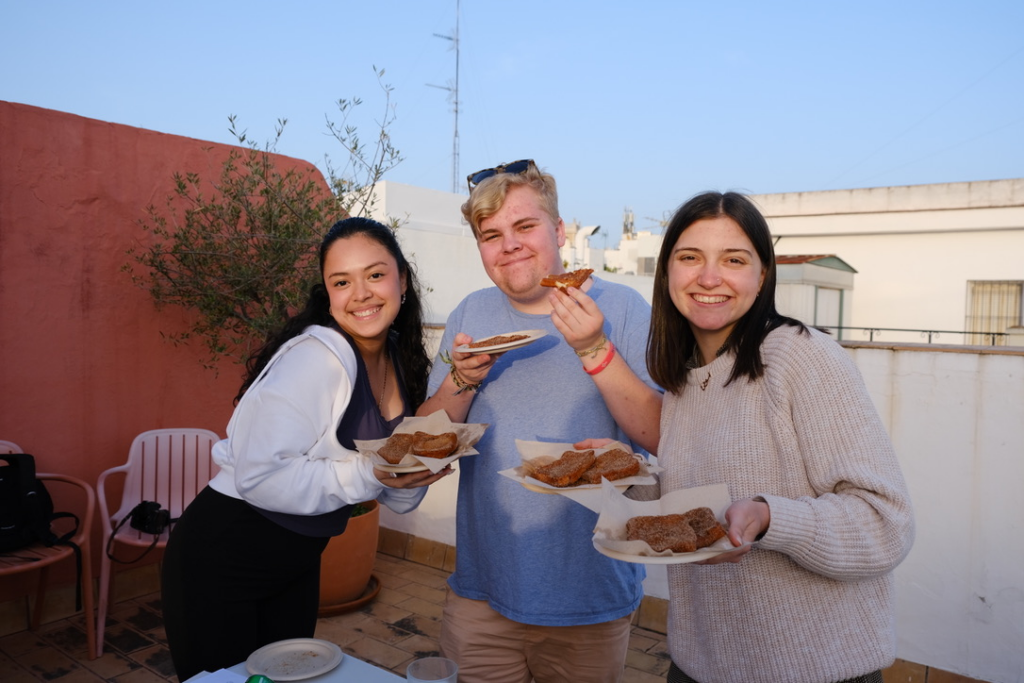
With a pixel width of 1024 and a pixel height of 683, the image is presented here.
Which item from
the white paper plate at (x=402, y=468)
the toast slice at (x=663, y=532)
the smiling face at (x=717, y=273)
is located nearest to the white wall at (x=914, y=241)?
the smiling face at (x=717, y=273)

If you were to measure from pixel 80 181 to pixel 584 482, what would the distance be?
14.0 feet

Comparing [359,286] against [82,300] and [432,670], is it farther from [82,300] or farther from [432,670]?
[82,300]

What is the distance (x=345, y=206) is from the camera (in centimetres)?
534

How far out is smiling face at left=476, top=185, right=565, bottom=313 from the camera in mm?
2328

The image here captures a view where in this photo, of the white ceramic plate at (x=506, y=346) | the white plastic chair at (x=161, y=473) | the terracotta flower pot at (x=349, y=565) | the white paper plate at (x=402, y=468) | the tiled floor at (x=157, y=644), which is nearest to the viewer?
the white paper plate at (x=402, y=468)

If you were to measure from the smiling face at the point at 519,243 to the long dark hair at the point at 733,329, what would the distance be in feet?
1.67

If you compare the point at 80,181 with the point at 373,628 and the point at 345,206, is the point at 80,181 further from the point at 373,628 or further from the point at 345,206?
the point at 373,628

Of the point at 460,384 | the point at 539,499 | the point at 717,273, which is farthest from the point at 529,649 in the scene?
the point at 717,273

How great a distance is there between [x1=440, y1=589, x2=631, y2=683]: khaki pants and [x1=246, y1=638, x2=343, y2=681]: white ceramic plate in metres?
0.53

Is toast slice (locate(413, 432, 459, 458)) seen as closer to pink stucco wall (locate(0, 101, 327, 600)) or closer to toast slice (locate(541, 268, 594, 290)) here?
toast slice (locate(541, 268, 594, 290))

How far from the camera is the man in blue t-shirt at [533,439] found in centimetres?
222

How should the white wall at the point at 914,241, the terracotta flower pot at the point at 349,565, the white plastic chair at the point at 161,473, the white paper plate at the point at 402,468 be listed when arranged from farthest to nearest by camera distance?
1. the white wall at the point at 914,241
2. the terracotta flower pot at the point at 349,565
3. the white plastic chair at the point at 161,473
4. the white paper plate at the point at 402,468

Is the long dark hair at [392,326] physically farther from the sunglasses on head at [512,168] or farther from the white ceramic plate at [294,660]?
the white ceramic plate at [294,660]

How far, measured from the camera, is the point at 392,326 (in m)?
2.80
